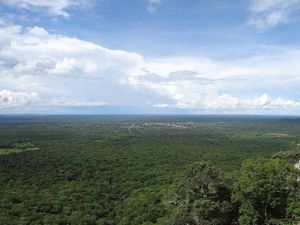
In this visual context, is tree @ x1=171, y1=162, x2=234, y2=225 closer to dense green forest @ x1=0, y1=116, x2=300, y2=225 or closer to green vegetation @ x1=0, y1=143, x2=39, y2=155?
dense green forest @ x1=0, y1=116, x2=300, y2=225

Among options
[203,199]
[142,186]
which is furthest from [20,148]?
[203,199]

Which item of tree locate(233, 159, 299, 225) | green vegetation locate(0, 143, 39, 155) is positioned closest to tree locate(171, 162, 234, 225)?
tree locate(233, 159, 299, 225)

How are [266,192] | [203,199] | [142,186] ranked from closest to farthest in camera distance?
[266,192] → [203,199] → [142,186]

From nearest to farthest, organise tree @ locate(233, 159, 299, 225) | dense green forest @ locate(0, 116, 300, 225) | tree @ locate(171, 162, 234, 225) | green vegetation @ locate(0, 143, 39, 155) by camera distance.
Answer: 1. tree @ locate(233, 159, 299, 225)
2. dense green forest @ locate(0, 116, 300, 225)
3. tree @ locate(171, 162, 234, 225)
4. green vegetation @ locate(0, 143, 39, 155)

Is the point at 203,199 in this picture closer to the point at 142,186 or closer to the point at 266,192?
the point at 266,192

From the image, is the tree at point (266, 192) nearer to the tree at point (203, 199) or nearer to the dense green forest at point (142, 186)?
the dense green forest at point (142, 186)

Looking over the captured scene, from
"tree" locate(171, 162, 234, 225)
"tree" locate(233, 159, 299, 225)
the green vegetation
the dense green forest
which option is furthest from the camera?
the green vegetation

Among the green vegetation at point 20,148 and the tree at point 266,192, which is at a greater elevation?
the tree at point 266,192

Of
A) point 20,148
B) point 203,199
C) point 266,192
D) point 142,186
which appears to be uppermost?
point 266,192

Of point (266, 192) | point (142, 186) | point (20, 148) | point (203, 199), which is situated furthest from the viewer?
point (20, 148)

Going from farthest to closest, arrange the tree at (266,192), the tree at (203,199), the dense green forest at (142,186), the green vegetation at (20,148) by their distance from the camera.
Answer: the green vegetation at (20,148), the tree at (203,199), the dense green forest at (142,186), the tree at (266,192)

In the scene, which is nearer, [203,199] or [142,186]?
[203,199]

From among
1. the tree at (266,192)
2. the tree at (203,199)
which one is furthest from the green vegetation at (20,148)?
the tree at (266,192)
